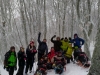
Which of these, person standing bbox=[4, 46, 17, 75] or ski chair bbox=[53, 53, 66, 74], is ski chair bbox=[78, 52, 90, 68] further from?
person standing bbox=[4, 46, 17, 75]

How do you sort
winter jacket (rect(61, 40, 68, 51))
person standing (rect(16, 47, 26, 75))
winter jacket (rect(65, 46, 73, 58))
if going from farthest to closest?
winter jacket (rect(61, 40, 68, 51))
winter jacket (rect(65, 46, 73, 58))
person standing (rect(16, 47, 26, 75))

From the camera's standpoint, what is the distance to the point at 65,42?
36.8ft

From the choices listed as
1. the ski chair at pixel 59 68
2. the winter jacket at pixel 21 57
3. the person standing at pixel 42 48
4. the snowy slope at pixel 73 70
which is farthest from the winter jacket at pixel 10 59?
the ski chair at pixel 59 68

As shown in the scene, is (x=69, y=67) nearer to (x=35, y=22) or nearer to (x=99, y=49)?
(x=99, y=49)

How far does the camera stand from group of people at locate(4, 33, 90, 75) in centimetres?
974

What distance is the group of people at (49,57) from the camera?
384 inches

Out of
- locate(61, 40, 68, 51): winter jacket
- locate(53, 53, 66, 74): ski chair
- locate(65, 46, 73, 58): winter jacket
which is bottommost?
locate(53, 53, 66, 74): ski chair

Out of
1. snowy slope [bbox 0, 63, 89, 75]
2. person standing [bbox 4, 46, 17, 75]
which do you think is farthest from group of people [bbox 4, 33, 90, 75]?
snowy slope [bbox 0, 63, 89, 75]

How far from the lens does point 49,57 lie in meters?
10.6

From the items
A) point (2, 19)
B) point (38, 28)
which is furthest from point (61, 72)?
point (2, 19)

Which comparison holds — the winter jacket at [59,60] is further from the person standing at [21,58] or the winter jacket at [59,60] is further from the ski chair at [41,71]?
the person standing at [21,58]

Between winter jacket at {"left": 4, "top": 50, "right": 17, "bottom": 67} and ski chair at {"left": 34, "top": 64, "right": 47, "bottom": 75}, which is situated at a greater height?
winter jacket at {"left": 4, "top": 50, "right": 17, "bottom": 67}

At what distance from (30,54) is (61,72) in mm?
2008

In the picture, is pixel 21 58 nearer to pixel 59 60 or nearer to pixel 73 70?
pixel 59 60
